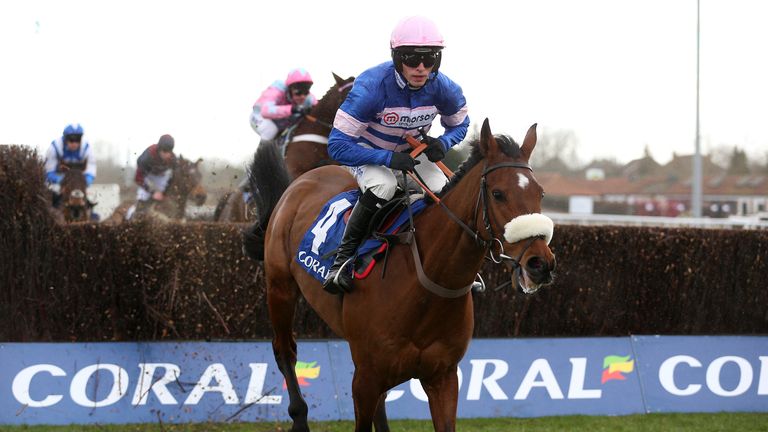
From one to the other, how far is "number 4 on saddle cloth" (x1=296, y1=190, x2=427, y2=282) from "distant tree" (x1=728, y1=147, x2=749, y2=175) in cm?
2310

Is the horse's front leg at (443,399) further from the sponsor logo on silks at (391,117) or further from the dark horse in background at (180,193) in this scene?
the dark horse in background at (180,193)

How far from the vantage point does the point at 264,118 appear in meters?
9.66

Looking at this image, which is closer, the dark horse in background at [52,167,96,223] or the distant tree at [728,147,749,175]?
the dark horse in background at [52,167,96,223]

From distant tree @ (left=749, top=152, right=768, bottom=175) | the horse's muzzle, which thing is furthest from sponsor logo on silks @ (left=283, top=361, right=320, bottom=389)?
distant tree @ (left=749, top=152, right=768, bottom=175)

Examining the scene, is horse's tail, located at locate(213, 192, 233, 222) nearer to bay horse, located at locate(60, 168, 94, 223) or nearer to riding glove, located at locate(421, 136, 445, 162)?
bay horse, located at locate(60, 168, 94, 223)

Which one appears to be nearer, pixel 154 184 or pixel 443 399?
pixel 443 399

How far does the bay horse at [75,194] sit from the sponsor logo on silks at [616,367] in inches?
200

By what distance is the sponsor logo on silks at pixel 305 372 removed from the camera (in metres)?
6.89

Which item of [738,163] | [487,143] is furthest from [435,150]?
[738,163]

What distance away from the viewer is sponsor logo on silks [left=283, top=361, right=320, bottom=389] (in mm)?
6887

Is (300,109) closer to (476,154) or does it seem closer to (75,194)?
(75,194)

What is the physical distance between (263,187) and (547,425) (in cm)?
260

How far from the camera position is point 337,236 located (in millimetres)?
5059

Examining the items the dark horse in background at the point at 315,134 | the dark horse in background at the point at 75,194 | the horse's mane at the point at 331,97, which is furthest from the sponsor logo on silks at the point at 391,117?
the dark horse in background at the point at 75,194
